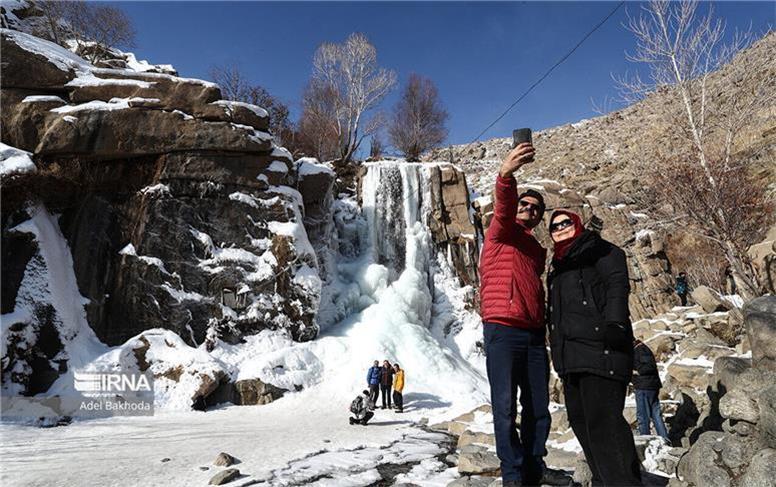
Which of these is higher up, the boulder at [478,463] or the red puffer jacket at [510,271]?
the red puffer jacket at [510,271]

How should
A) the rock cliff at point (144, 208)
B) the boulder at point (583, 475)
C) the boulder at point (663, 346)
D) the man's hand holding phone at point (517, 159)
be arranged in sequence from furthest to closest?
the boulder at point (663, 346) → the rock cliff at point (144, 208) → the boulder at point (583, 475) → the man's hand holding phone at point (517, 159)

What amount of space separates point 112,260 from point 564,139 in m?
36.7

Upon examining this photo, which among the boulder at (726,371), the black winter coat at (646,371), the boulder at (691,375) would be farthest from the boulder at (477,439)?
the boulder at (691,375)

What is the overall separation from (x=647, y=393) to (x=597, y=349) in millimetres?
4227

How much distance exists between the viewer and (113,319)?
10.8m

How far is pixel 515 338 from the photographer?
245 centimetres

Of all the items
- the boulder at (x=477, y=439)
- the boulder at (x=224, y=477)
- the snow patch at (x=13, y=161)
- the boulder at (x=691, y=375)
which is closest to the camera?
the boulder at (x=224, y=477)

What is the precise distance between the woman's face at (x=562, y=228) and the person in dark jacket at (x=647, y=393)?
3.89 metres

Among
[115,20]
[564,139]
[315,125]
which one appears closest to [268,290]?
[315,125]

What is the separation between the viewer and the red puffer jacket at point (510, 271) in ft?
8.05

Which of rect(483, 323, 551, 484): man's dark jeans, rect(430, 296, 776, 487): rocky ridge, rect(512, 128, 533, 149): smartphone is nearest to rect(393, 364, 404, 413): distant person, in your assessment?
rect(430, 296, 776, 487): rocky ridge

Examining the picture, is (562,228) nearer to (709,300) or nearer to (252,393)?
(252,393)

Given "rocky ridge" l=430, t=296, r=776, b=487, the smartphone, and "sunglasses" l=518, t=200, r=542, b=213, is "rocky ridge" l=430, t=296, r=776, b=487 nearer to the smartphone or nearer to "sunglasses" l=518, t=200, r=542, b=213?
"sunglasses" l=518, t=200, r=542, b=213

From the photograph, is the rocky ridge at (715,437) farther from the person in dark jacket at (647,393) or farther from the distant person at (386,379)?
the distant person at (386,379)
